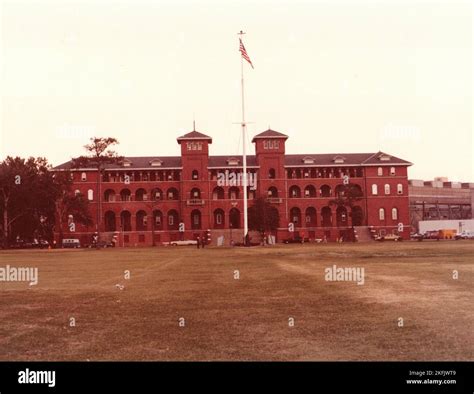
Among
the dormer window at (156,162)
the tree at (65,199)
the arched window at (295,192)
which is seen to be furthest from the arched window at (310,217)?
the tree at (65,199)

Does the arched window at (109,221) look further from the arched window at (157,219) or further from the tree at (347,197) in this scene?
the tree at (347,197)

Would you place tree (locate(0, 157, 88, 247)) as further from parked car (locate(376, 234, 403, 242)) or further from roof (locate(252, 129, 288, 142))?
parked car (locate(376, 234, 403, 242))

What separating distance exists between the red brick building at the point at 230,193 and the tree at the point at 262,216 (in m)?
6.27

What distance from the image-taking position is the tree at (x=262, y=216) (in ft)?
278

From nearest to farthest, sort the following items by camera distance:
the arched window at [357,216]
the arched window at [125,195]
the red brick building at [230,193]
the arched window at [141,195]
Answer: the red brick building at [230,193] → the arched window at [125,195] → the arched window at [141,195] → the arched window at [357,216]

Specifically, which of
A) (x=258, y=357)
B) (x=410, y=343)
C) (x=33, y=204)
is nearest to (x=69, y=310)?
(x=258, y=357)

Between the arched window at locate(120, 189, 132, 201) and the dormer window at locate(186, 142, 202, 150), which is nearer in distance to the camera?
the dormer window at locate(186, 142, 202, 150)

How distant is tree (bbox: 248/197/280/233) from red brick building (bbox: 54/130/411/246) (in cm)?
627

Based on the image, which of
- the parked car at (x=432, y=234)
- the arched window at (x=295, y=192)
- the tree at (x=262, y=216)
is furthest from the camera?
the arched window at (x=295, y=192)

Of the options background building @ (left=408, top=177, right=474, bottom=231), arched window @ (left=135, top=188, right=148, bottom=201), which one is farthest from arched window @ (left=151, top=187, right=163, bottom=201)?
background building @ (left=408, top=177, right=474, bottom=231)

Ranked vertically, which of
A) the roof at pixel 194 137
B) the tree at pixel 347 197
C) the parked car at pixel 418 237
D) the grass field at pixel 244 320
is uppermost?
the roof at pixel 194 137

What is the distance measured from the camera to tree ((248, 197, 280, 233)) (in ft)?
278

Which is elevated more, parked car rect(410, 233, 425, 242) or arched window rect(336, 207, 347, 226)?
arched window rect(336, 207, 347, 226)
